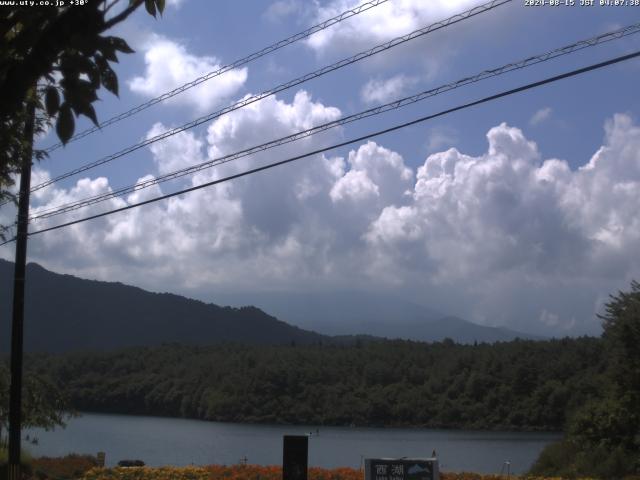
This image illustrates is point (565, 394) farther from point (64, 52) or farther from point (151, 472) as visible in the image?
point (64, 52)

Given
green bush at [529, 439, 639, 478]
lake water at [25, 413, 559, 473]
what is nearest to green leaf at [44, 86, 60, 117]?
green bush at [529, 439, 639, 478]

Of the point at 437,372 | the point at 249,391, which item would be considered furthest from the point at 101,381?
the point at 437,372

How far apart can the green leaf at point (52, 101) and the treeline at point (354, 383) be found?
5819 centimetres

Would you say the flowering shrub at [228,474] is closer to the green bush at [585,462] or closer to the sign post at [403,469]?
the green bush at [585,462]

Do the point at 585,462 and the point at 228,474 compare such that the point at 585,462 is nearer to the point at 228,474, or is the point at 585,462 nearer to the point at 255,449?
the point at 228,474

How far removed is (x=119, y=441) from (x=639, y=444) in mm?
36591

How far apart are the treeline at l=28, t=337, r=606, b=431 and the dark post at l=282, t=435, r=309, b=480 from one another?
48658 mm

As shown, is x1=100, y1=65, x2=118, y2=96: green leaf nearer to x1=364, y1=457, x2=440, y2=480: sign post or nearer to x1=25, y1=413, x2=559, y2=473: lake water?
x1=364, y1=457, x2=440, y2=480: sign post

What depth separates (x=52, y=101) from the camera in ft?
14.1

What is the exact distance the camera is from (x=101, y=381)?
307 ft

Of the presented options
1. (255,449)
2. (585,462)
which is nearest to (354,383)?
(255,449)

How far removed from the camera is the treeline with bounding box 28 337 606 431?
7069 centimetres

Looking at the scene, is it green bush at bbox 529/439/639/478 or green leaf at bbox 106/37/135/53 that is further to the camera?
green bush at bbox 529/439/639/478

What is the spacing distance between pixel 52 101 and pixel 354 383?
84692 millimetres
